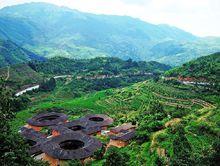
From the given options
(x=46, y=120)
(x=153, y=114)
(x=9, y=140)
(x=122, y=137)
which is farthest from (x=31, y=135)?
(x=9, y=140)

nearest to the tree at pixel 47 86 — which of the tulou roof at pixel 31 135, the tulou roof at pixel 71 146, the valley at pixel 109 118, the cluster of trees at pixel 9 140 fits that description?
the valley at pixel 109 118

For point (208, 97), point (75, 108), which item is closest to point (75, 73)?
point (75, 108)

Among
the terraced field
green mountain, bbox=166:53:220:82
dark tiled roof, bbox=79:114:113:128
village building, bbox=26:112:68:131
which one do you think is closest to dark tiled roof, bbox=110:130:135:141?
the terraced field

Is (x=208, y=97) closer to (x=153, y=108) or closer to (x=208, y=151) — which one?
(x=153, y=108)

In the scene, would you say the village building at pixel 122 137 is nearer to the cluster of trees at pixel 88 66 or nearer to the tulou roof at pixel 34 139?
the tulou roof at pixel 34 139

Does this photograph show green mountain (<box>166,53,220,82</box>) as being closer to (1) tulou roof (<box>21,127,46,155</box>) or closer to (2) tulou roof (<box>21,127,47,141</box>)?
(2) tulou roof (<box>21,127,47,141</box>)

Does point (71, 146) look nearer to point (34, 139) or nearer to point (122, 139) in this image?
point (34, 139)
